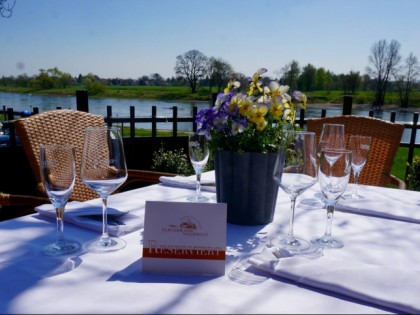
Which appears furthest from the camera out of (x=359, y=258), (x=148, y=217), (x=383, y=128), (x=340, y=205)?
(x=383, y=128)

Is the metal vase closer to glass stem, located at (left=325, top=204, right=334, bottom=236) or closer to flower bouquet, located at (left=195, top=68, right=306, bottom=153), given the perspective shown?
flower bouquet, located at (left=195, top=68, right=306, bottom=153)

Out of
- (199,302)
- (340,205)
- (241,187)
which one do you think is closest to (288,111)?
(241,187)

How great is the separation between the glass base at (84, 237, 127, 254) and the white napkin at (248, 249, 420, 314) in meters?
0.34

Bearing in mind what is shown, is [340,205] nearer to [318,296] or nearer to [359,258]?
[359,258]

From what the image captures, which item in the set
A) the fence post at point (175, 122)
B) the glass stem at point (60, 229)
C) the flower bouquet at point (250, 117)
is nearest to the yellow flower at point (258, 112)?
the flower bouquet at point (250, 117)

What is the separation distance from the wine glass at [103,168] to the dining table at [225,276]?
1.8 inches

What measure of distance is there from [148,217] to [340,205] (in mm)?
825

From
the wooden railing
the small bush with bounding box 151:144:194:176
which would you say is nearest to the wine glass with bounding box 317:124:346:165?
the wooden railing

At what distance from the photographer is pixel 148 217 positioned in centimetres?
84

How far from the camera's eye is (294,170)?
104 cm

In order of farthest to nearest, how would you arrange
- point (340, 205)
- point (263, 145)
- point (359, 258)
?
point (340, 205) < point (263, 145) < point (359, 258)

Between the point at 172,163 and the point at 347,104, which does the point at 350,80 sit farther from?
the point at 172,163

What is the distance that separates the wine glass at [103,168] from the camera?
0.96m

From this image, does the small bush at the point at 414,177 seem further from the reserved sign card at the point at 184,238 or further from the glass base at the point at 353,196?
the reserved sign card at the point at 184,238
